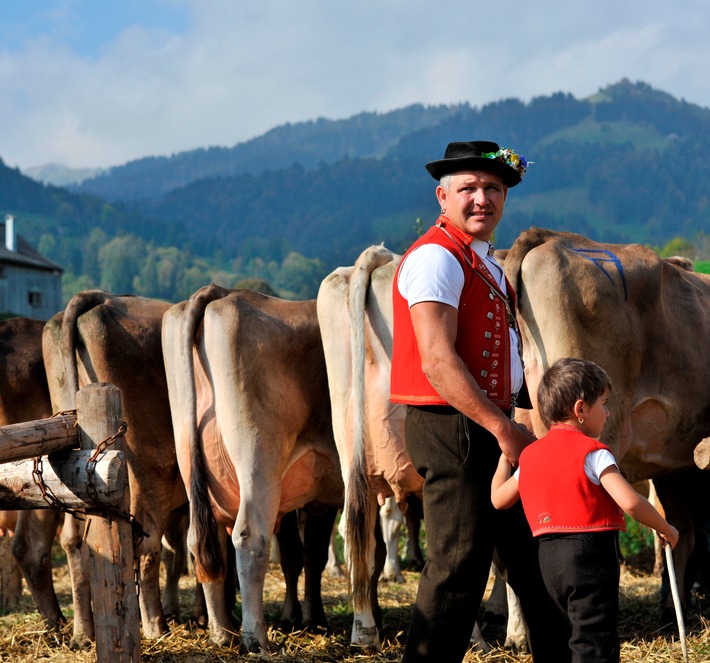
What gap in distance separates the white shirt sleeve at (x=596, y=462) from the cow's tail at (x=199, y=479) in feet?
9.88

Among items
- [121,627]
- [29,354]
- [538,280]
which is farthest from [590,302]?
[29,354]

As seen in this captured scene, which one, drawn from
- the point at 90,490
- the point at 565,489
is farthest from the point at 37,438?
the point at 565,489

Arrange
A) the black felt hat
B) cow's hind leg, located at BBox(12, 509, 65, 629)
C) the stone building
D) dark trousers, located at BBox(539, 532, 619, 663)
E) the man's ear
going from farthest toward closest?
the stone building
cow's hind leg, located at BBox(12, 509, 65, 629)
the man's ear
the black felt hat
dark trousers, located at BBox(539, 532, 619, 663)

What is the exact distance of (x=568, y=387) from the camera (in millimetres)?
3678

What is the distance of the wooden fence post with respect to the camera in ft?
14.6

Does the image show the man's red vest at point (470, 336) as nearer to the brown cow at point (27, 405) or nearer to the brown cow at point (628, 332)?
the brown cow at point (628, 332)

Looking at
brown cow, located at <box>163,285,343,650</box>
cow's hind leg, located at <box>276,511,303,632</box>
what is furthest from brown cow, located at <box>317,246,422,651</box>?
cow's hind leg, located at <box>276,511,303,632</box>

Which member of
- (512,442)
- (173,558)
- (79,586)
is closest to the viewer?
(512,442)

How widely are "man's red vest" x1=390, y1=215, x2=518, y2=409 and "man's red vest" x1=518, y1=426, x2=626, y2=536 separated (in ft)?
1.18

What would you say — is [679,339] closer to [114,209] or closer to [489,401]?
[489,401]

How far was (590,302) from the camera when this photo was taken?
5535mm

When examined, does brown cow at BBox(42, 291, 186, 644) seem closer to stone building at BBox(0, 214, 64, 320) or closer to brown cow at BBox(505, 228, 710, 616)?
brown cow at BBox(505, 228, 710, 616)

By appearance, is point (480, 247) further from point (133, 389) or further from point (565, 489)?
point (133, 389)

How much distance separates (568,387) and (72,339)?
406cm
